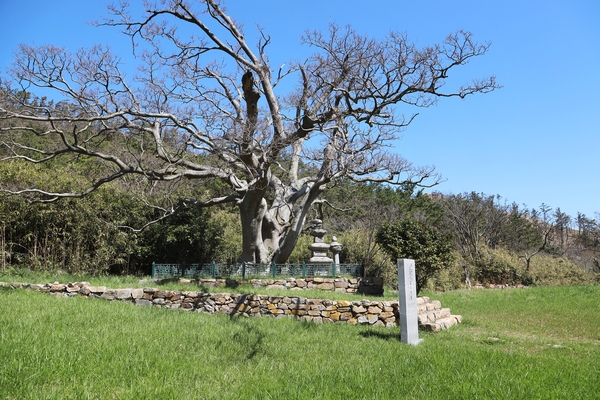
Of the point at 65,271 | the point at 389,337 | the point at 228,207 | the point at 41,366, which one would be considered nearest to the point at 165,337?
the point at 41,366

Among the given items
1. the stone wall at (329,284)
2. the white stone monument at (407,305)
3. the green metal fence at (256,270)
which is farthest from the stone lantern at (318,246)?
the white stone monument at (407,305)

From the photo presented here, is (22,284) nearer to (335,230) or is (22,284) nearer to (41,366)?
(41,366)

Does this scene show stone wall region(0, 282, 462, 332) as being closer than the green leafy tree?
Yes

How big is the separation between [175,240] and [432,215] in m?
21.3

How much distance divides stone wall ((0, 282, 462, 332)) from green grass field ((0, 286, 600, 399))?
585 mm

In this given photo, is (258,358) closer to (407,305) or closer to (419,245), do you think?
(407,305)

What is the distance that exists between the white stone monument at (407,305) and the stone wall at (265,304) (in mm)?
1382

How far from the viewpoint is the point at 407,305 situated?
763cm

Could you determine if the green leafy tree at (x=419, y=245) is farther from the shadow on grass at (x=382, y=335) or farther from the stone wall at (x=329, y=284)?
the shadow on grass at (x=382, y=335)

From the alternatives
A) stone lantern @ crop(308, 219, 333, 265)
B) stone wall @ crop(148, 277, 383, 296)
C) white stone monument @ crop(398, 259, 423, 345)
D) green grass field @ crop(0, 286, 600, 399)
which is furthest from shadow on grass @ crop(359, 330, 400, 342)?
Result: stone lantern @ crop(308, 219, 333, 265)

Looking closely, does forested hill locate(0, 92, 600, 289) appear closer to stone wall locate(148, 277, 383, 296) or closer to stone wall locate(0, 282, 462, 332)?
stone wall locate(148, 277, 383, 296)

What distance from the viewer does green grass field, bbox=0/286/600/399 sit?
14.9 ft

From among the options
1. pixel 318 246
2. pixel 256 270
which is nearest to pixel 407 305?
pixel 256 270

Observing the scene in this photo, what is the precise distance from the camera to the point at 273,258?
16.3 meters
